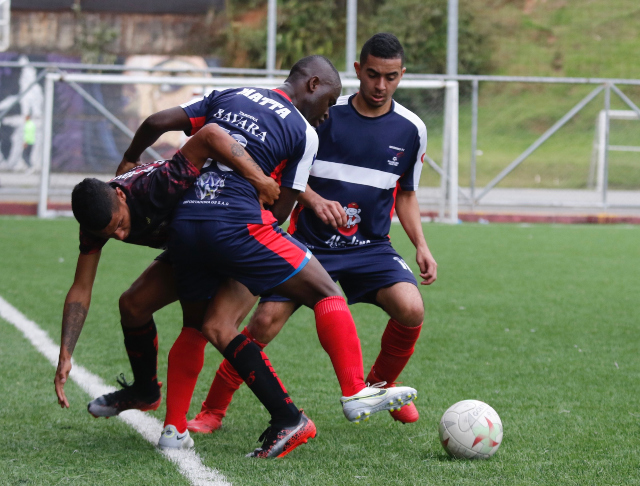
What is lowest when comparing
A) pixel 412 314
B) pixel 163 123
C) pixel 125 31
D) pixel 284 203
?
pixel 412 314

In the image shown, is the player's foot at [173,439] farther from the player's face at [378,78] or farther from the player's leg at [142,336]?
the player's face at [378,78]

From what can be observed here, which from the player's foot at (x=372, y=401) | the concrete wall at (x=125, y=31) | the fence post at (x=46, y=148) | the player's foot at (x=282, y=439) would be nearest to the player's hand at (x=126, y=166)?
the player's foot at (x=282, y=439)

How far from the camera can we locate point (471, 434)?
11.3ft

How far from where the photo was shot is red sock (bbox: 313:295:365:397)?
11.7 feet

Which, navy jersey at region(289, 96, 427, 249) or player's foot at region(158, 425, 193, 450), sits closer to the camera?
player's foot at region(158, 425, 193, 450)

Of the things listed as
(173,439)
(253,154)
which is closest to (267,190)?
(253,154)

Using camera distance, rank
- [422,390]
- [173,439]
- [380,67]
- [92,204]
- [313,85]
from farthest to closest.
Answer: [422,390], [380,67], [313,85], [173,439], [92,204]

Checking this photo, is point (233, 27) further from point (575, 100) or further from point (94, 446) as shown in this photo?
point (94, 446)

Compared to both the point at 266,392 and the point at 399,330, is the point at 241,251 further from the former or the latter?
the point at 399,330

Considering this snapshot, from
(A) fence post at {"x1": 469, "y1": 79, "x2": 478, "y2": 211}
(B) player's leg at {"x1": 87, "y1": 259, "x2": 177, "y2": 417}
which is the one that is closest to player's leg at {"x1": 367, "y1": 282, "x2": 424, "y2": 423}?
(B) player's leg at {"x1": 87, "y1": 259, "x2": 177, "y2": 417}

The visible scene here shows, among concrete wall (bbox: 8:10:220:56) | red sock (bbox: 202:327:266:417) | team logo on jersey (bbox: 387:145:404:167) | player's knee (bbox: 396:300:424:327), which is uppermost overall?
concrete wall (bbox: 8:10:220:56)

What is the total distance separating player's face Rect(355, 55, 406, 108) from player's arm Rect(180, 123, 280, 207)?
3.22 ft

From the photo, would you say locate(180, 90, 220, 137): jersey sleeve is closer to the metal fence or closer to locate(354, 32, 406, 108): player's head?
locate(354, 32, 406, 108): player's head

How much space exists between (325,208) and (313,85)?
0.57m
